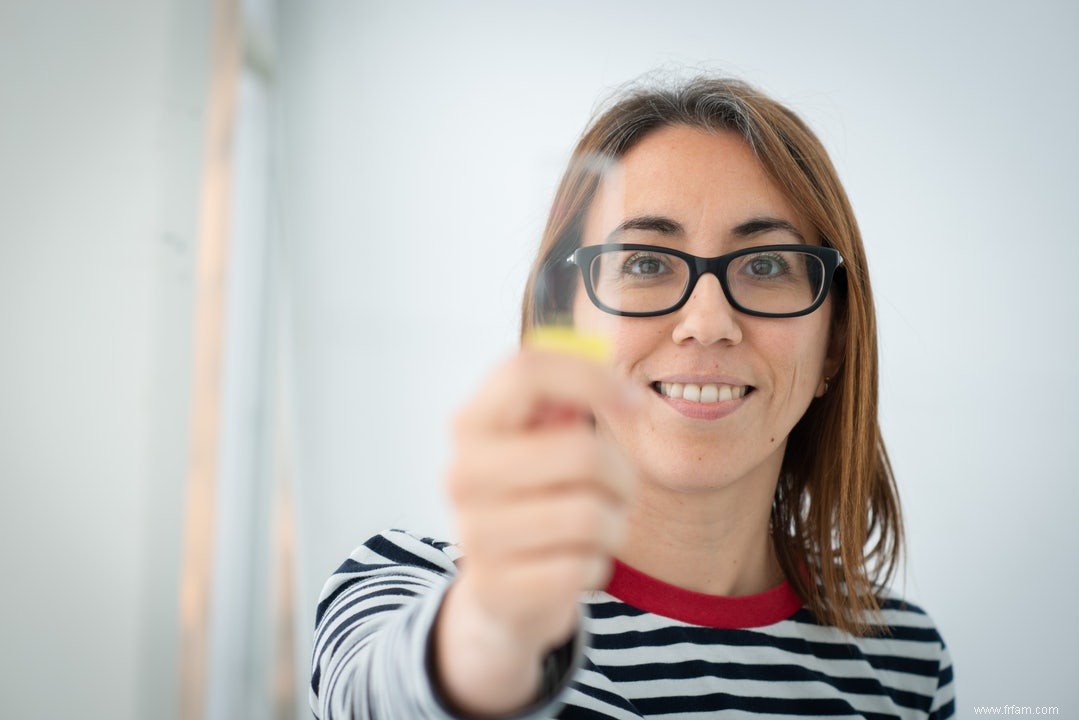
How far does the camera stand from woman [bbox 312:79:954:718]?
0.60 meters

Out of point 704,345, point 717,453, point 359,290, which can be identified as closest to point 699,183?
point 704,345

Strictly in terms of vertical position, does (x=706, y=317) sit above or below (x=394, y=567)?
above

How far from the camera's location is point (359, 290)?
178 centimetres

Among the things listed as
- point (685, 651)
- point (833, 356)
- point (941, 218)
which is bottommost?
point (685, 651)

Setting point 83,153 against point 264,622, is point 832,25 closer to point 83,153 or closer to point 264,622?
point 83,153

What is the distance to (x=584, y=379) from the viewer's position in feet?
0.96

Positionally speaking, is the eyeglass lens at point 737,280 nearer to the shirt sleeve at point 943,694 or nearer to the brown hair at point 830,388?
the brown hair at point 830,388

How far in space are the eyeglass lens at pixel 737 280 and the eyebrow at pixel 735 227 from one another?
3 centimetres

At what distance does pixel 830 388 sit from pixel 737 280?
28 cm

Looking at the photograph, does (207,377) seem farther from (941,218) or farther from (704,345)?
(941,218)

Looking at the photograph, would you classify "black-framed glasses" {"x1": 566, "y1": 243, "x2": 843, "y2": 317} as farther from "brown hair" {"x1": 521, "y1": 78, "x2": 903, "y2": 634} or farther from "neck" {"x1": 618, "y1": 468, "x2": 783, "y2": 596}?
"neck" {"x1": 618, "y1": 468, "x2": 783, "y2": 596}

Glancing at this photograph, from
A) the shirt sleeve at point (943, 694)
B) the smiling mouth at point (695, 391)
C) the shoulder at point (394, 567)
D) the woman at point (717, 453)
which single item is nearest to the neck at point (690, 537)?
the woman at point (717, 453)

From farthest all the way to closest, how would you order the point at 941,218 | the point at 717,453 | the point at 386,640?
the point at 941,218 < the point at 717,453 < the point at 386,640

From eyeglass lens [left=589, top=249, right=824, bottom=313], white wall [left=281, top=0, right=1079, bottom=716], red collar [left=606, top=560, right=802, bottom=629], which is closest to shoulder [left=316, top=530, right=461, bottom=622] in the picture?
red collar [left=606, top=560, right=802, bottom=629]
